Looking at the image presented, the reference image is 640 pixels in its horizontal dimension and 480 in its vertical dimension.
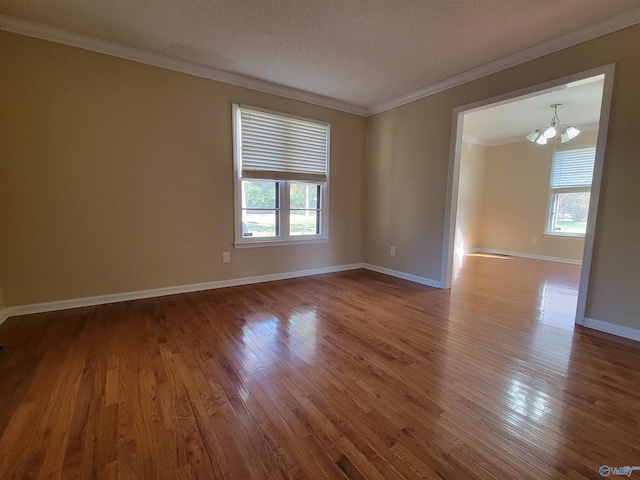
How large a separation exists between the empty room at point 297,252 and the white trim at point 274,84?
0.02 m

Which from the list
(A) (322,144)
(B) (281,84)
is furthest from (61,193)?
(A) (322,144)

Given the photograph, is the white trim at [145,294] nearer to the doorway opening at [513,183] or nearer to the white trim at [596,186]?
the doorway opening at [513,183]

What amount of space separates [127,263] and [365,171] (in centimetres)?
373

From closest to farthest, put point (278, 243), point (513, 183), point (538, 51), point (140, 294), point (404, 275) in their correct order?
point (538, 51), point (140, 294), point (278, 243), point (404, 275), point (513, 183)

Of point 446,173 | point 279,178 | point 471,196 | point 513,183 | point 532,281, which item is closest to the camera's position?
point 446,173

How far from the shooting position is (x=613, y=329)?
2557 millimetres

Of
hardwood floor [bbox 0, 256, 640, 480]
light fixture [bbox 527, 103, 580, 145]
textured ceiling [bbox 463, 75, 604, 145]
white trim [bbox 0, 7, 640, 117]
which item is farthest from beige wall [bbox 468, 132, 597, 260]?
hardwood floor [bbox 0, 256, 640, 480]

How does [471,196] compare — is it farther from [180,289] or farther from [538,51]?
[180,289]

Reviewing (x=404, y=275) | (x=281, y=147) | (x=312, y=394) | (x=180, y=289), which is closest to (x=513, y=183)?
(x=404, y=275)

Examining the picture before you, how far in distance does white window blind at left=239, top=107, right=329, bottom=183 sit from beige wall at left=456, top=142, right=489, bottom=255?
396cm

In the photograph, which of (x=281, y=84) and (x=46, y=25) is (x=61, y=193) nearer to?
(x=46, y=25)

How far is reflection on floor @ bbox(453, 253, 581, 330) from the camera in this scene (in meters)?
3.09

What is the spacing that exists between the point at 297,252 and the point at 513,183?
218 inches

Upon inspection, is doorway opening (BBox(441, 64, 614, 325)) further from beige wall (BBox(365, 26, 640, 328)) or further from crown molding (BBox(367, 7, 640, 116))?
crown molding (BBox(367, 7, 640, 116))
